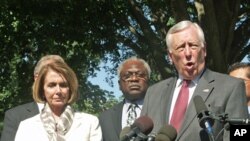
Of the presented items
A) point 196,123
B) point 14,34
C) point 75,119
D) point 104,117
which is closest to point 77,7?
point 14,34

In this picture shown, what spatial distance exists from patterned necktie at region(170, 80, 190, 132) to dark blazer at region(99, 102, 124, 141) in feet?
5.29

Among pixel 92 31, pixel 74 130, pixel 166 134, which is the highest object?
pixel 92 31

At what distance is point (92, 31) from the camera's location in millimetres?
16719

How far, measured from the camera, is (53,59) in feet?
19.0

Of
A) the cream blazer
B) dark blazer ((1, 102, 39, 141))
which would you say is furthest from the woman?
dark blazer ((1, 102, 39, 141))

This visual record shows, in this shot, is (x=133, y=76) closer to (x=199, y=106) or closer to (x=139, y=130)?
(x=139, y=130)

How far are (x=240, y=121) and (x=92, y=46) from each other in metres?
13.6

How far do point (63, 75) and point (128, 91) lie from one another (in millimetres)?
1497

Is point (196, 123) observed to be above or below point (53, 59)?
below

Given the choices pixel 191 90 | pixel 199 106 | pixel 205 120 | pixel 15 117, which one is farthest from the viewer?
pixel 15 117

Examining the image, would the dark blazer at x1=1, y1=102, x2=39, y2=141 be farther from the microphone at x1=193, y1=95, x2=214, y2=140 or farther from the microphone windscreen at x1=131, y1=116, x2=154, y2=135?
the microphone at x1=193, y1=95, x2=214, y2=140

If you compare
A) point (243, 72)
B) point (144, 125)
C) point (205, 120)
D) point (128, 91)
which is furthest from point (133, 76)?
point (205, 120)

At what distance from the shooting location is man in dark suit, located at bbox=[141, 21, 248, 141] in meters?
4.57

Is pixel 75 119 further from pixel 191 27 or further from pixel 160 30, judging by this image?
pixel 160 30
